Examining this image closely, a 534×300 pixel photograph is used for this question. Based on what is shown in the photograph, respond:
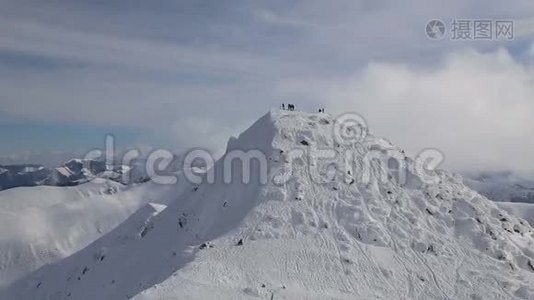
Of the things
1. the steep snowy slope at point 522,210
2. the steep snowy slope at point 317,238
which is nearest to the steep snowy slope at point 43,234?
the steep snowy slope at point 317,238

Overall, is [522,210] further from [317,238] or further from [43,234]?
[43,234]

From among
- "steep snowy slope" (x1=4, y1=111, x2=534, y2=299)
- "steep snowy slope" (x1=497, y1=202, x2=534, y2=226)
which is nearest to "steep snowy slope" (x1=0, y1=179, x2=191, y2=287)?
"steep snowy slope" (x1=4, y1=111, x2=534, y2=299)

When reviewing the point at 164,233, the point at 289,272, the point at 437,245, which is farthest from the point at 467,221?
the point at 164,233

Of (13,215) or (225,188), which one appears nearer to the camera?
(225,188)

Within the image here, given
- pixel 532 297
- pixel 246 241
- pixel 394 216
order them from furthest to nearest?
pixel 394 216 < pixel 246 241 < pixel 532 297

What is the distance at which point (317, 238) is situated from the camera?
4309 centimetres

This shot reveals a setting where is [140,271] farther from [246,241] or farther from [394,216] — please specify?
[394,216]

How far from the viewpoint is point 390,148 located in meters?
57.0

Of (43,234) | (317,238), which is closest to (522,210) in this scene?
(317,238)

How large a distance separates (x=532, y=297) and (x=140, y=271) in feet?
110

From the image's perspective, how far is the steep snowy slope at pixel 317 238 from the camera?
38750mm

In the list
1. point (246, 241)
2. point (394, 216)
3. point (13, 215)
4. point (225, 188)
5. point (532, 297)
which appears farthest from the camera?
point (13, 215)

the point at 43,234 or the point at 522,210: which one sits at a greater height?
the point at 522,210

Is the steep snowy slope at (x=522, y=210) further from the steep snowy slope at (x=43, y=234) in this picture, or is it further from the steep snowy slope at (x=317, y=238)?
the steep snowy slope at (x=43, y=234)
